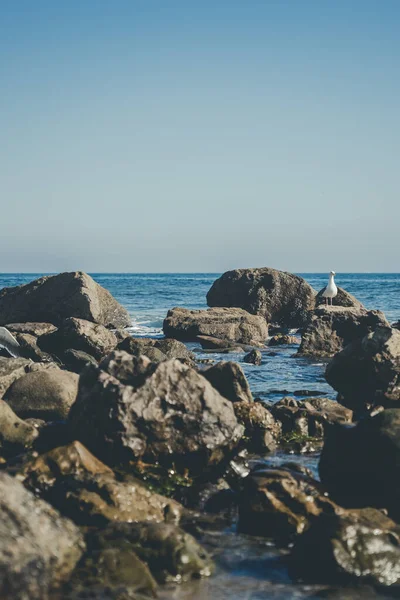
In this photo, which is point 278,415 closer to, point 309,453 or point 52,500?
point 309,453

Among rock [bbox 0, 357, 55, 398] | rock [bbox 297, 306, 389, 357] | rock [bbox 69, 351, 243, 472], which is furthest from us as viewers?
rock [bbox 297, 306, 389, 357]

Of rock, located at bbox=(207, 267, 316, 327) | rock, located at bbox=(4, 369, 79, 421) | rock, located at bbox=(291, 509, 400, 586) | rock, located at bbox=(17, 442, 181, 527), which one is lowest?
rock, located at bbox=(291, 509, 400, 586)

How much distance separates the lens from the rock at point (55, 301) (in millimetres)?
24625

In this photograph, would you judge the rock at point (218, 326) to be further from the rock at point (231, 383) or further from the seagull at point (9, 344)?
the rock at point (231, 383)

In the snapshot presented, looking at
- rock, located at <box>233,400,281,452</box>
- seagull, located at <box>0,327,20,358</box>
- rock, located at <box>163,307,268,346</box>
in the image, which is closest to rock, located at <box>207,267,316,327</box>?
rock, located at <box>163,307,268,346</box>

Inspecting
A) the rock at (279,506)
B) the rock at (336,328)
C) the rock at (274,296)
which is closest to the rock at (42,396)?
the rock at (279,506)

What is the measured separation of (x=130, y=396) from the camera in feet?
27.7

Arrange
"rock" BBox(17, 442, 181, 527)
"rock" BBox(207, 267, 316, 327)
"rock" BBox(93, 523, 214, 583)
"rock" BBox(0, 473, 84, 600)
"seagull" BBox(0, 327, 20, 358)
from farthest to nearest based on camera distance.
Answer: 1. "rock" BBox(207, 267, 316, 327)
2. "seagull" BBox(0, 327, 20, 358)
3. "rock" BBox(17, 442, 181, 527)
4. "rock" BBox(93, 523, 214, 583)
5. "rock" BBox(0, 473, 84, 600)

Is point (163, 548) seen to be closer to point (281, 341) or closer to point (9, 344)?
point (9, 344)

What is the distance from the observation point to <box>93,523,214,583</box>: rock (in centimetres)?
641

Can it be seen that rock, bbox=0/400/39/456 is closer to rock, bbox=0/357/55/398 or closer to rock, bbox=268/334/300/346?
rock, bbox=0/357/55/398

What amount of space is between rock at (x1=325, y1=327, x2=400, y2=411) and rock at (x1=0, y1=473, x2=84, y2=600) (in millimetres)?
7893

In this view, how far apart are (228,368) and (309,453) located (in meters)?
1.94

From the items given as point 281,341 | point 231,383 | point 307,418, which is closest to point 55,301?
point 281,341
